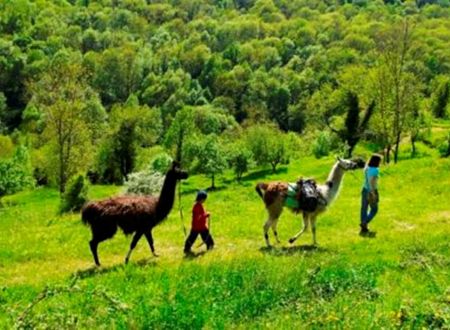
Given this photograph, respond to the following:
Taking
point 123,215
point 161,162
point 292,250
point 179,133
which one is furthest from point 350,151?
point 123,215

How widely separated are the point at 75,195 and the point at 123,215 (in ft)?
82.2

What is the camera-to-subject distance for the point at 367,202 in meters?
22.0

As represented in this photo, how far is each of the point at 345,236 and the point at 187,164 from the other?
4403 centimetres

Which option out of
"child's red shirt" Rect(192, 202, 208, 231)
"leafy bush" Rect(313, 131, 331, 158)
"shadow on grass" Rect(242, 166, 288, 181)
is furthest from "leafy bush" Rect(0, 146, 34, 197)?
"child's red shirt" Rect(192, 202, 208, 231)

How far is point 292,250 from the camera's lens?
62.1ft

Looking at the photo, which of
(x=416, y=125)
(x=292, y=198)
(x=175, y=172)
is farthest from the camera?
(x=416, y=125)

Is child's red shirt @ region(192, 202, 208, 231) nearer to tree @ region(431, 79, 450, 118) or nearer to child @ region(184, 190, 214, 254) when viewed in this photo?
child @ region(184, 190, 214, 254)

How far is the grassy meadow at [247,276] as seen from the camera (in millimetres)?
10336

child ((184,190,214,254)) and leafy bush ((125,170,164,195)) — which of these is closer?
child ((184,190,214,254))

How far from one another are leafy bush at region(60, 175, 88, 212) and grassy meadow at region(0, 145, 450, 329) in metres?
13.8

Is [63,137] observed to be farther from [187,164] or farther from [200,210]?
[200,210]

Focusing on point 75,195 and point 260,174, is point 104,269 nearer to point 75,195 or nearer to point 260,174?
point 75,195

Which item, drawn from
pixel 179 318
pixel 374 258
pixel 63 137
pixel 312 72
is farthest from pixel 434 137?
pixel 312 72

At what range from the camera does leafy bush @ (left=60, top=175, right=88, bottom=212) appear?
42219 millimetres
